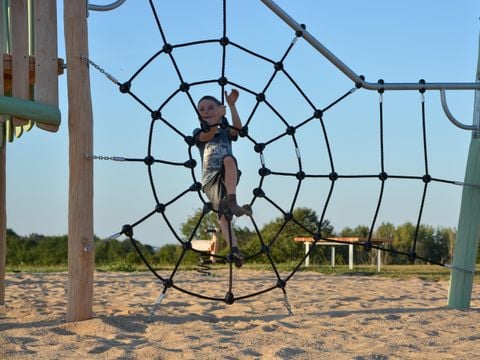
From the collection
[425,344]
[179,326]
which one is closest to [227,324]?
[179,326]

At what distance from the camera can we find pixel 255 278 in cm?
808

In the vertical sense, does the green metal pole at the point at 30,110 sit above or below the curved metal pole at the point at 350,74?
below

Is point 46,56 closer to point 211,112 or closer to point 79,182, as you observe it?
point 79,182

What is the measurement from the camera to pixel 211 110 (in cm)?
474

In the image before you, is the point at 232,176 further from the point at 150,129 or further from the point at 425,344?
the point at 425,344

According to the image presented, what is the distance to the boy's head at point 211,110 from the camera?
475cm

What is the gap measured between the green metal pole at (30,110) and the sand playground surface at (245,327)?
1.14 meters

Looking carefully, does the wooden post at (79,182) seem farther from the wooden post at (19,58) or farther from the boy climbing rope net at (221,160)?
the boy climbing rope net at (221,160)

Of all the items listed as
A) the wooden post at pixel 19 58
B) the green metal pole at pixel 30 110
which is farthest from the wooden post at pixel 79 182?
the wooden post at pixel 19 58

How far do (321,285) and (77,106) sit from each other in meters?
3.70

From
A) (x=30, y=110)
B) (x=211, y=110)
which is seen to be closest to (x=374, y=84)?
(x=211, y=110)

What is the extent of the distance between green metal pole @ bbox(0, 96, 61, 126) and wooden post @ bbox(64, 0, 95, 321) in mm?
Result: 113

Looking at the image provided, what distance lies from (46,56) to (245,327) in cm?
189

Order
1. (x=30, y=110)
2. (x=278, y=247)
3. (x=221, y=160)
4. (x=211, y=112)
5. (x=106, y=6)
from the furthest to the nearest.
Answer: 1. (x=278, y=247)
2. (x=211, y=112)
3. (x=221, y=160)
4. (x=106, y=6)
5. (x=30, y=110)
